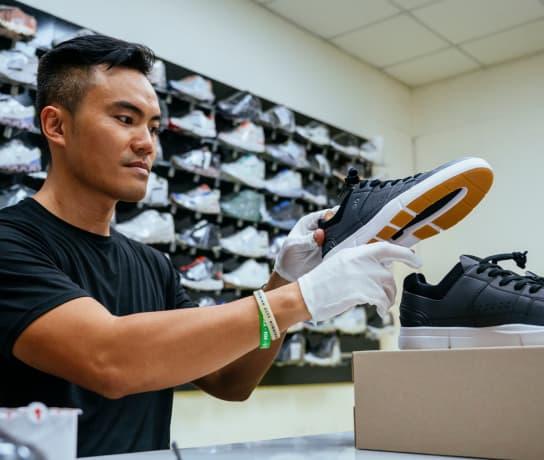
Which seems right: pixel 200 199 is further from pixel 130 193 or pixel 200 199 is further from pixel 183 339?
pixel 183 339

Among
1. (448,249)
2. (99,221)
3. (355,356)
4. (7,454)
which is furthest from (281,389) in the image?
Result: (7,454)

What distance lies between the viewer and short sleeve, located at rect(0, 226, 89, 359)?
127cm

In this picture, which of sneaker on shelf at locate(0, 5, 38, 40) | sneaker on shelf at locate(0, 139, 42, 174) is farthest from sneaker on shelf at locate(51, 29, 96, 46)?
sneaker on shelf at locate(0, 139, 42, 174)

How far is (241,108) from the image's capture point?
159 inches

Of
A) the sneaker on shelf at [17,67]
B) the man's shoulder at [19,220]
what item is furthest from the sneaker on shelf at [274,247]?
the man's shoulder at [19,220]

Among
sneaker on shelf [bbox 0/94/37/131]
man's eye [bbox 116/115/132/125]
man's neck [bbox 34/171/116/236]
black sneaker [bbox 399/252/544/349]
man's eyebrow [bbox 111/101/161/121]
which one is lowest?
black sneaker [bbox 399/252/544/349]

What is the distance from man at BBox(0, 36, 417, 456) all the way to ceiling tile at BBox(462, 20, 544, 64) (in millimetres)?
4062

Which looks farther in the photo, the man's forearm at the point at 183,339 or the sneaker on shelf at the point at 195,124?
the sneaker on shelf at the point at 195,124

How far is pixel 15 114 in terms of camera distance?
2.96 metres

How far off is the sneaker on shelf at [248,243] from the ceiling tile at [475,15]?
204 centimetres

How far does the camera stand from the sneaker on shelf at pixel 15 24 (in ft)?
9.78

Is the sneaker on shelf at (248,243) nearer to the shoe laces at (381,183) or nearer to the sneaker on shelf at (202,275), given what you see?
the sneaker on shelf at (202,275)

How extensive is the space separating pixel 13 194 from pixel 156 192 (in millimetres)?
818

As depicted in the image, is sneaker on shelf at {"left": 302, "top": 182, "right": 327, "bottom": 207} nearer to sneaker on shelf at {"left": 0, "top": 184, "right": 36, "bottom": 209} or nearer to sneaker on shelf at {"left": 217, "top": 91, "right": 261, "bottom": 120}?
sneaker on shelf at {"left": 217, "top": 91, "right": 261, "bottom": 120}
